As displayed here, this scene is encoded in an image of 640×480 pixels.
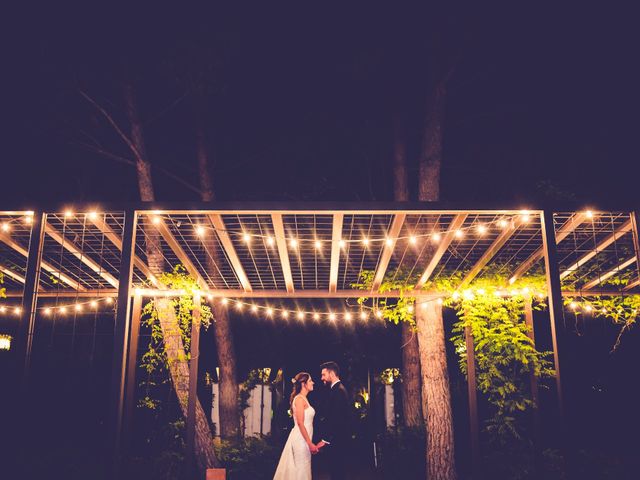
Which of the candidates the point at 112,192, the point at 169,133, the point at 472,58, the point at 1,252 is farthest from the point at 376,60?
the point at 1,252

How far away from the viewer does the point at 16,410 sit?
13.5 feet

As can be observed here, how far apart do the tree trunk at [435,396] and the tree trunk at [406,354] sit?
6.99ft

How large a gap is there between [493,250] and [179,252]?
11.7 feet

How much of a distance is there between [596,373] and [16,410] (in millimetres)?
10181

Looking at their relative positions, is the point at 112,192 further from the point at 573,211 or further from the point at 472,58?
the point at 573,211

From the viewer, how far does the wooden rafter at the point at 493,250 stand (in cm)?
558

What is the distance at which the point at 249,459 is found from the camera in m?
8.92

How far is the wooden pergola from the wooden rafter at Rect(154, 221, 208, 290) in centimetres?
2

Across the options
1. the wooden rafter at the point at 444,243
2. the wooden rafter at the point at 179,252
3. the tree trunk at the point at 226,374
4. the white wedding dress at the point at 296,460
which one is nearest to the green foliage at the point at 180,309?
the wooden rafter at the point at 179,252

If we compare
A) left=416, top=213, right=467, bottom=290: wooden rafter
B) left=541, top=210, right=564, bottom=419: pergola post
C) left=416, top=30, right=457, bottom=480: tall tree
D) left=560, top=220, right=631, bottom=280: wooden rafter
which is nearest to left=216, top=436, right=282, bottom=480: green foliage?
left=416, top=30, right=457, bottom=480: tall tree

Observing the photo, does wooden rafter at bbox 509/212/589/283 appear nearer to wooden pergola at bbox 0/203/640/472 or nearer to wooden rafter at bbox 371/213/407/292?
wooden pergola at bbox 0/203/640/472

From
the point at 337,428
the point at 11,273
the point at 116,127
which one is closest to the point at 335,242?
the point at 337,428

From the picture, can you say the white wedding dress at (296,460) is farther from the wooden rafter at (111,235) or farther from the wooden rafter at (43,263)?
the wooden rafter at (43,263)

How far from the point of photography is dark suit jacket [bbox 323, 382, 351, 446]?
245 inches
